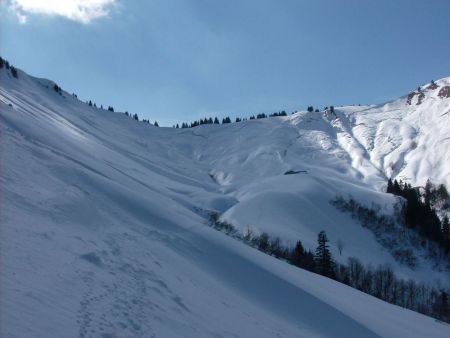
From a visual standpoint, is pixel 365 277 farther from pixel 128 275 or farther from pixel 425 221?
pixel 128 275

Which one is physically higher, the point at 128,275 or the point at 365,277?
the point at 365,277

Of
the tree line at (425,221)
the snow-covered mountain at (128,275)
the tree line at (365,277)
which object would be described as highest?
the tree line at (425,221)

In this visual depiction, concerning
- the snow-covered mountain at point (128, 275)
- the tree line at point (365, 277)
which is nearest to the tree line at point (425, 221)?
the tree line at point (365, 277)

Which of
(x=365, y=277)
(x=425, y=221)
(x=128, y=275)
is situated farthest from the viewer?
(x=425, y=221)

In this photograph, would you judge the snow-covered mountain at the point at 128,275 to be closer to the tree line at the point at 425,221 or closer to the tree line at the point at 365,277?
the tree line at the point at 365,277

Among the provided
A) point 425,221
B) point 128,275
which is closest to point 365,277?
point 425,221

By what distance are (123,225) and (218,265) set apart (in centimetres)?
725

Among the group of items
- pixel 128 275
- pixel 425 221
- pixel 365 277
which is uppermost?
pixel 425 221

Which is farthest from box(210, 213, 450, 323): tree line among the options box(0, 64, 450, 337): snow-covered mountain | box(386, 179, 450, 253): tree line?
box(0, 64, 450, 337): snow-covered mountain

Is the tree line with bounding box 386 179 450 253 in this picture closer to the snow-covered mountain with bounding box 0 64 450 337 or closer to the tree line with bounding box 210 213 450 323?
the tree line with bounding box 210 213 450 323

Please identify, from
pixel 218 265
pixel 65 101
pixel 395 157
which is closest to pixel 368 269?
pixel 218 265

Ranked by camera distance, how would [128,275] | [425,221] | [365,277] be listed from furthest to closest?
[425,221] < [365,277] < [128,275]

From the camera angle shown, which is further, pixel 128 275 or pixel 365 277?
pixel 365 277

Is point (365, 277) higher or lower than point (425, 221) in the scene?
lower
